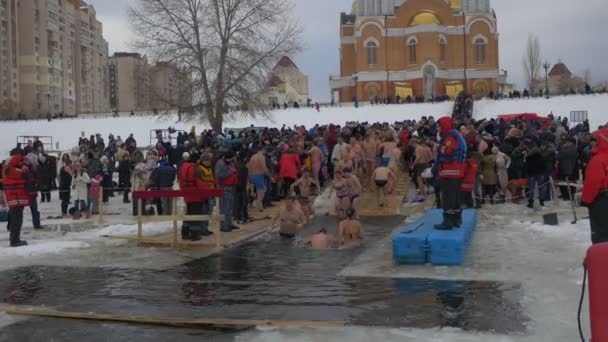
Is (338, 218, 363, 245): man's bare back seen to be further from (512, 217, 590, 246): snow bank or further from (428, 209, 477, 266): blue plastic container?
(512, 217, 590, 246): snow bank

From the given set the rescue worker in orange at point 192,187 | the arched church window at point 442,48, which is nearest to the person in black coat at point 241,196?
the rescue worker in orange at point 192,187

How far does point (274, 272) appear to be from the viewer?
33.3 feet

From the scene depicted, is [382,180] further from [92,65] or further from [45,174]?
[92,65]

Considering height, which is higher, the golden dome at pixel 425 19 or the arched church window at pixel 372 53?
the golden dome at pixel 425 19

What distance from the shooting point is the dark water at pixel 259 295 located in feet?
23.2

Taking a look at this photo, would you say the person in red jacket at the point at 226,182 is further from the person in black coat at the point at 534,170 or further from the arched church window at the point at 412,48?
the arched church window at the point at 412,48

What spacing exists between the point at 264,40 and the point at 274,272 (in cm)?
2665

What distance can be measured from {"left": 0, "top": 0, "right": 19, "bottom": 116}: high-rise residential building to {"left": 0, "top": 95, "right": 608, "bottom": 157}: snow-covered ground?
44.4 meters

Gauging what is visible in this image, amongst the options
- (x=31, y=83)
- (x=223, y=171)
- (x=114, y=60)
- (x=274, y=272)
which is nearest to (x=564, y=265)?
(x=274, y=272)

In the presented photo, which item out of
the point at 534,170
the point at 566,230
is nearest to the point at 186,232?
the point at 566,230

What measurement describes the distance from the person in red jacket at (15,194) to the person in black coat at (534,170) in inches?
462

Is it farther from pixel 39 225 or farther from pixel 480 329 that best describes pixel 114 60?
pixel 480 329

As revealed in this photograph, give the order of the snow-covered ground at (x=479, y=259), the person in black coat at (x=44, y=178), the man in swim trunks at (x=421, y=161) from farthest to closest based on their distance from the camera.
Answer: the person in black coat at (x=44, y=178), the man in swim trunks at (x=421, y=161), the snow-covered ground at (x=479, y=259)

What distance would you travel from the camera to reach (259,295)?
851 cm
